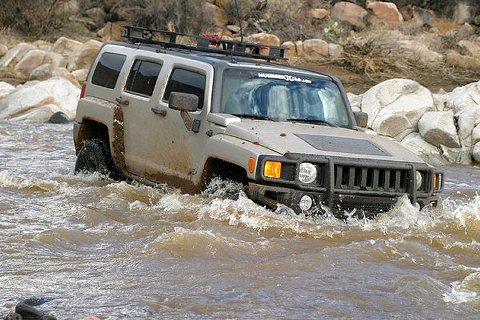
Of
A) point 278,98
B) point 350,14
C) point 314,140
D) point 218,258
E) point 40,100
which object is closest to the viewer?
point 218,258

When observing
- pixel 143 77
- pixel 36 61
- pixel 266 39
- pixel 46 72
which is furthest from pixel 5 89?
pixel 143 77

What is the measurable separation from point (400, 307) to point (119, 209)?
385cm

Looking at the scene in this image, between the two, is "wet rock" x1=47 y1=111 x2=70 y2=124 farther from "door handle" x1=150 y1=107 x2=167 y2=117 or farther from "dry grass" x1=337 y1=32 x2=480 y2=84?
"door handle" x1=150 y1=107 x2=167 y2=117

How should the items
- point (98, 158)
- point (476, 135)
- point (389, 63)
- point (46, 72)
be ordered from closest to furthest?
point (98, 158) → point (476, 135) → point (46, 72) → point (389, 63)

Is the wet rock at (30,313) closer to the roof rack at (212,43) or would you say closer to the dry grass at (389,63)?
the roof rack at (212,43)

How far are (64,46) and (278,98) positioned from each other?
1975 centimetres

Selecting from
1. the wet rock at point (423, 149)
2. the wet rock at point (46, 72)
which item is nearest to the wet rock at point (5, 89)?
the wet rock at point (46, 72)

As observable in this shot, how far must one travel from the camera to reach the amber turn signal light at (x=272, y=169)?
27.0 feet

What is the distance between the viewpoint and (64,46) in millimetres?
28359

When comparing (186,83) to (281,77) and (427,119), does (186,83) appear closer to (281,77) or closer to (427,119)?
(281,77)

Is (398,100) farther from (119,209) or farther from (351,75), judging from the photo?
(119,209)

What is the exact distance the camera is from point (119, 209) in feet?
31.7

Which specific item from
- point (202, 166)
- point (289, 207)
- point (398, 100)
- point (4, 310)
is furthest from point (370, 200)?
point (398, 100)

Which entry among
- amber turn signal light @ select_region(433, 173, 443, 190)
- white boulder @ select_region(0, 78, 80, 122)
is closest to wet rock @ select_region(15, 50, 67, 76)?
white boulder @ select_region(0, 78, 80, 122)
